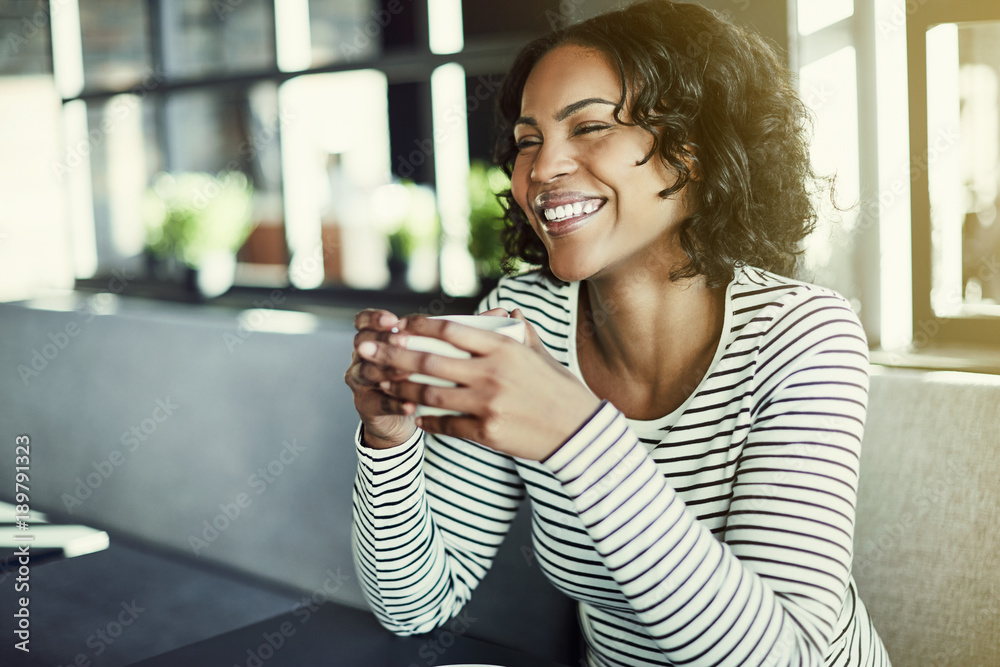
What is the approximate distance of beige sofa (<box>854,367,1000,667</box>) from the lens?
3.33ft

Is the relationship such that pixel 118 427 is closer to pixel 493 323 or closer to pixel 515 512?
pixel 515 512

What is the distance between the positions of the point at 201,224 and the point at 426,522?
227 centimetres

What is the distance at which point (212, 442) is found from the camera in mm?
1792

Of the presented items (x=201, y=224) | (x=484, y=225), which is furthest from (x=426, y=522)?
(x=201, y=224)

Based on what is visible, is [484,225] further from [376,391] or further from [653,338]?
[376,391]

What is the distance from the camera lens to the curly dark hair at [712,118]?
107cm

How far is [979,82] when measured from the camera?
1557mm

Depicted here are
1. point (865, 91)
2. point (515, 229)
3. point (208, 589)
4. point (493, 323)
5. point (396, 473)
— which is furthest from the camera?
point (865, 91)

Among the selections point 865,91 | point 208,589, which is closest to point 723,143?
point 865,91

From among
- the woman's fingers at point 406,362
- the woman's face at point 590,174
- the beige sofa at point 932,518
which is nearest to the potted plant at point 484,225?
the woman's face at point 590,174

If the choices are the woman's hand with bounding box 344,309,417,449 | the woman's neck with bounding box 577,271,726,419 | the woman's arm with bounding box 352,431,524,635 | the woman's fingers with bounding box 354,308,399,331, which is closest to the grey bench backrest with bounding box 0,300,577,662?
the woman's arm with bounding box 352,431,524,635

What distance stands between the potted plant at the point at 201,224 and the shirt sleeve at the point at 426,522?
79.7 inches

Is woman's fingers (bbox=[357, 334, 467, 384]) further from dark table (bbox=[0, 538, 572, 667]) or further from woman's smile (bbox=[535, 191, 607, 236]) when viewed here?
woman's smile (bbox=[535, 191, 607, 236])

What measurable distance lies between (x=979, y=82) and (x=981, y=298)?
417mm
